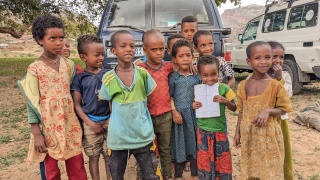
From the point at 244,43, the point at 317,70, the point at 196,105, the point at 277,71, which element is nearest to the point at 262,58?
the point at 277,71

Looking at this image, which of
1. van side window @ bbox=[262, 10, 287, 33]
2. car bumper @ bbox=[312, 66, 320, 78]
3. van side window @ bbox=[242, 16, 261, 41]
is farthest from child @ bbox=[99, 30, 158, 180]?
van side window @ bbox=[242, 16, 261, 41]

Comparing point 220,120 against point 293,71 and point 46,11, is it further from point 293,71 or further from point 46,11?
point 46,11

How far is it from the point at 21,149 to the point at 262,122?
10.8 ft

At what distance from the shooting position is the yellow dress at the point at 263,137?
6.85ft

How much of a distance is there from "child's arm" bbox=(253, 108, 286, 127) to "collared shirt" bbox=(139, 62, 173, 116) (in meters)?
0.74

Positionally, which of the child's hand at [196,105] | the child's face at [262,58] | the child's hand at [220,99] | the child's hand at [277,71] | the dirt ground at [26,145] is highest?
the child's face at [262,58]

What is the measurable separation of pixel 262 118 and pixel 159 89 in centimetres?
84

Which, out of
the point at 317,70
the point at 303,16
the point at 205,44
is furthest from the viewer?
the point at 303,16

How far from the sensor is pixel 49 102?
2.10 metres

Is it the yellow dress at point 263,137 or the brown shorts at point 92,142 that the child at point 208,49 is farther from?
the brown shorts at point 92,142

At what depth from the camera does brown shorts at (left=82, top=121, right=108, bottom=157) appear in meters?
2.37

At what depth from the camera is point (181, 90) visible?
Answer: 8.15 feet

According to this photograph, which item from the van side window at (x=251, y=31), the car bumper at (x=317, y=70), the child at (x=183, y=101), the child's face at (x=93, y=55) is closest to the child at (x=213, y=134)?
the child at (x=183, y=101)

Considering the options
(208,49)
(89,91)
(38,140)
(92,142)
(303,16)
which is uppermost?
(303,16)
